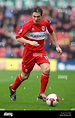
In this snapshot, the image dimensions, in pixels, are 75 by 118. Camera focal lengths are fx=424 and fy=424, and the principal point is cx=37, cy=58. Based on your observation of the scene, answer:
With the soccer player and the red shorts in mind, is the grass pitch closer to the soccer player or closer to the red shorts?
the soccer player

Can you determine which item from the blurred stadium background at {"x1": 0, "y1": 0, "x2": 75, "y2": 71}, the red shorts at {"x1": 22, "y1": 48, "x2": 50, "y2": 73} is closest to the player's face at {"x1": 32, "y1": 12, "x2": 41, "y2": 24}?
the red shorts at {"x1": 22, "y1": 48, "x2": 50, "y2": 73}

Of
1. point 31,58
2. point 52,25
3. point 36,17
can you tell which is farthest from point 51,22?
point 36,17

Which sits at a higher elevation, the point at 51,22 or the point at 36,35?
the point at 36,35

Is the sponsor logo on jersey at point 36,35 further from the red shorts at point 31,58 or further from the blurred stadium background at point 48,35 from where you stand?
the blurred stadium background at point 48,35

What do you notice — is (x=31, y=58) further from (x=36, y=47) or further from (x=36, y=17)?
(x=36, y=17)

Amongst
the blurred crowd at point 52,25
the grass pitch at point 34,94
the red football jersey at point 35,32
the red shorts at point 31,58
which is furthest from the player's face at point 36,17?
the blurred crowd at point 52,25

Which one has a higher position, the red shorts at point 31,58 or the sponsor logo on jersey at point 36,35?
the sponsor logo on jersey at point 36,35

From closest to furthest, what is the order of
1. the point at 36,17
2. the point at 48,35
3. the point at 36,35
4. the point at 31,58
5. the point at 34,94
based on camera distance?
the point at 36,17 → the point at 36,35 → the point at 31,58 → the point at 34,94 → the point at 48,35

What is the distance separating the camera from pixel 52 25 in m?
22.5

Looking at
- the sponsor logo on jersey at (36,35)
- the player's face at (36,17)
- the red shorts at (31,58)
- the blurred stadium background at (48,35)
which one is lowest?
the blurred stadium background at (48,35)

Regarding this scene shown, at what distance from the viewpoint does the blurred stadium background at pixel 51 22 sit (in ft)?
71.0

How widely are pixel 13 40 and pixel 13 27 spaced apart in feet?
2.29

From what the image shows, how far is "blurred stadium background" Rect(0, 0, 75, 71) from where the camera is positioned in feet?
71.0

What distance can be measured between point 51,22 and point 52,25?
23cm
